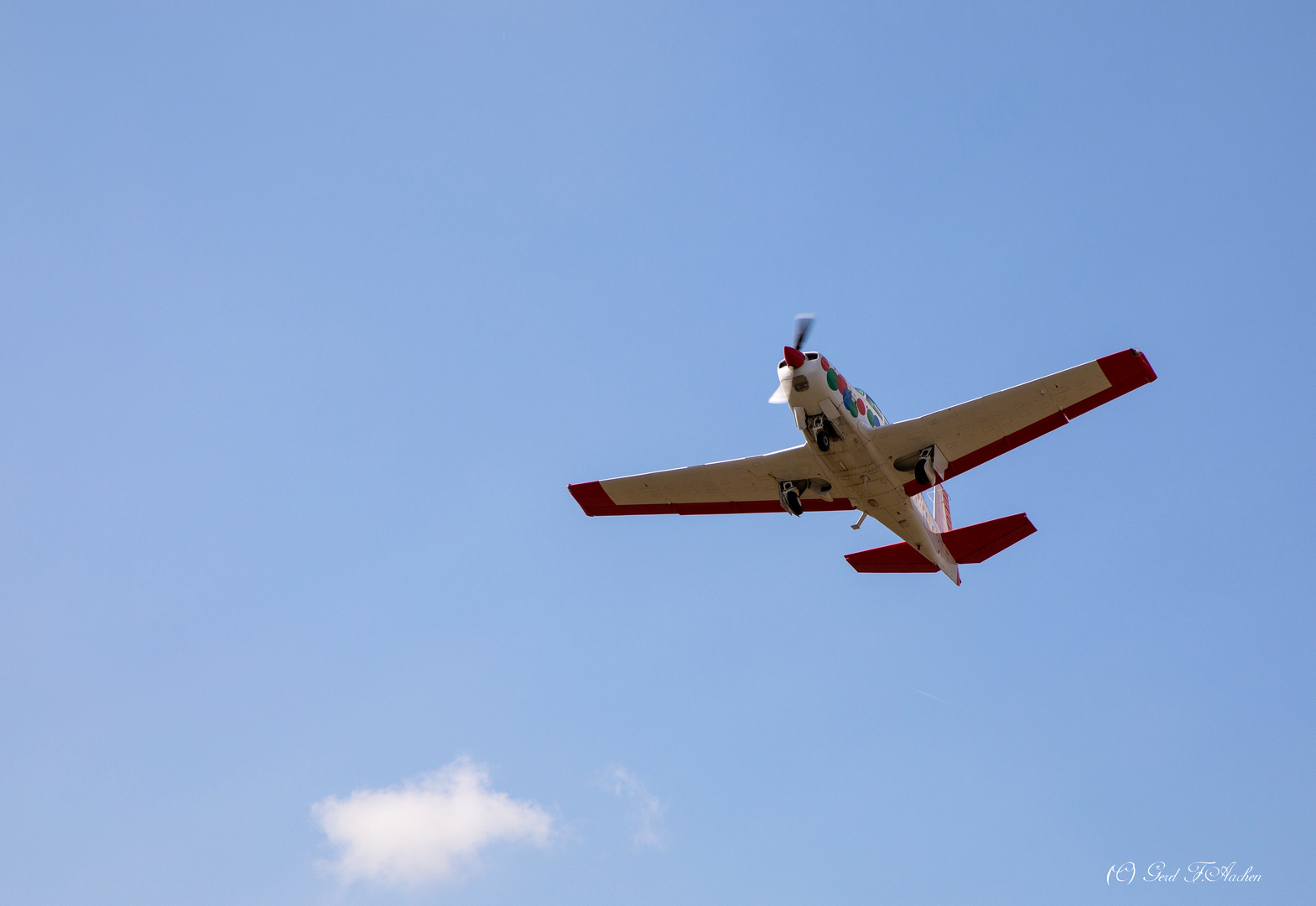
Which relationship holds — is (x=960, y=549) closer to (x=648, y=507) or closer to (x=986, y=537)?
(x=986, y=537)

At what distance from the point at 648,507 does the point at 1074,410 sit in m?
11.1

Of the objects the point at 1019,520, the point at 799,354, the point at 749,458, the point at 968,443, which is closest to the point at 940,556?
the point at 1019,520

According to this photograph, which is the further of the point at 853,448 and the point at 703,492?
the point at 703,492

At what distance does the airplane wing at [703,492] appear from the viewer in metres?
27.5

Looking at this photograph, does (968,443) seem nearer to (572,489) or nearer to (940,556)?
(940,556)

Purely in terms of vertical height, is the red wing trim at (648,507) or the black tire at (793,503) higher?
the red wing trim at (648,507)

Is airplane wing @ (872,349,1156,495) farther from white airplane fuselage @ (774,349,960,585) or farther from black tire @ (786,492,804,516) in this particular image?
black tire @ (786,492,804,516)

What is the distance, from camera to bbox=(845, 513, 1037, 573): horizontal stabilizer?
1118 inches

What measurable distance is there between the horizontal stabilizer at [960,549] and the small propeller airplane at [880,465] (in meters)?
0.03

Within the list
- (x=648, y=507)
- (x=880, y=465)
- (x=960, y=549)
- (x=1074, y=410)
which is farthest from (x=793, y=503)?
(x=1074, y=410)

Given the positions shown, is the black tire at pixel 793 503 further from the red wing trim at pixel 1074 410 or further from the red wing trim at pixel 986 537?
the red wing trim at pixel 986 537

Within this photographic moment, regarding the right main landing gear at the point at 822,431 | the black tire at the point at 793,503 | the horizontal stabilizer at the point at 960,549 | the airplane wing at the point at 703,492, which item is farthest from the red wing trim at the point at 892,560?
the right main landing gear at the point at 822,431

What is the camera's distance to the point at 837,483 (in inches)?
1033

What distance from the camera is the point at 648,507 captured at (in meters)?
29.4
